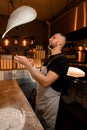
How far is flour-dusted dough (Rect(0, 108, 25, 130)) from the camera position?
0.85 meters

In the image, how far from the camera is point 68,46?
353cm

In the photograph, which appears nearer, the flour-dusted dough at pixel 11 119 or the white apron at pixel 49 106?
the flour-dusted dough at pixel 11 119

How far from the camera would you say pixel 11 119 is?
945 millimetres

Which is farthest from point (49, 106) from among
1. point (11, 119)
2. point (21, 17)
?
point (21, 17)

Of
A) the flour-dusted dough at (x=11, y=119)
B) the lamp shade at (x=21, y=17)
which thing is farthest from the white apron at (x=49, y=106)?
the lamp shade at (x=21, y=17)

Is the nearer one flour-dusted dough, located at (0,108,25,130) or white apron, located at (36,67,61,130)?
flour-dusted dough, located at (0,108,25,130)

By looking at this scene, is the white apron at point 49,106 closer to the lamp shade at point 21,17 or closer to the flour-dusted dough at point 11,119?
the flour-dusted dough at point 11,119

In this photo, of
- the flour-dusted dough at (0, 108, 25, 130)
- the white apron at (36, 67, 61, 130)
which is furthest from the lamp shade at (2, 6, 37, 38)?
the white apron at (36, 67, 61, 130)

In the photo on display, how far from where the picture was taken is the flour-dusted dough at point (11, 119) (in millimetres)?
846

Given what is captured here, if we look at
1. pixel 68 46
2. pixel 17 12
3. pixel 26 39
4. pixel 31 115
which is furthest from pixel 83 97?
pixel 26 39

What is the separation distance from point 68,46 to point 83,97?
121 centimetres

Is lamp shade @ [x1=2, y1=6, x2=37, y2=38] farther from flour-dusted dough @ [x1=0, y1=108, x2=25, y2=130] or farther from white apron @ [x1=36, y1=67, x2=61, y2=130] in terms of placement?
white apron @ [x1=36, y1=67, x2=61, y2=130]

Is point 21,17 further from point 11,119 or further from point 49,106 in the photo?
point 49,106

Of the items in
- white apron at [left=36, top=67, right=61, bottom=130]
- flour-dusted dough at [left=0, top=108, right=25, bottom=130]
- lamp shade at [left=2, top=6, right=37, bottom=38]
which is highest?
lamp shade at [left=2, top=6, right=37, bottom=38]
